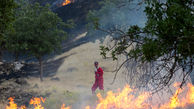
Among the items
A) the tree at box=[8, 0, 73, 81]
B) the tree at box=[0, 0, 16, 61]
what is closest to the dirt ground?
the tree at box=[8, 0, 73, 81]

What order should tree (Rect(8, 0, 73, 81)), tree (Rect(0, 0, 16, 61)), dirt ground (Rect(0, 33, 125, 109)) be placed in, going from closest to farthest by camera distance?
1. tree (Rect(0, 0, 16, 61))
2. dirt ground (Rect(0, 33, 125, 109))
3. tree (Rect(8, 0, 73, 81))

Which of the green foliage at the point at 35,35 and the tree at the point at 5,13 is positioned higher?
the green foliage at the point at 35,35

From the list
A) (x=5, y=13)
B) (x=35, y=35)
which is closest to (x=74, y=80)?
(x=35, y=35)

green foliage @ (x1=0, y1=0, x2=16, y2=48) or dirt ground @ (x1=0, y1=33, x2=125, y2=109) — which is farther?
dirt ground @ (x1=0, y1=33, x2=125, y2=109)

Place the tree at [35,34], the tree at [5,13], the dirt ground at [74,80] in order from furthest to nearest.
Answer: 1. the tree at [35,34]
2. the dirt ground at [74,80]
3. the tree at [5,13]

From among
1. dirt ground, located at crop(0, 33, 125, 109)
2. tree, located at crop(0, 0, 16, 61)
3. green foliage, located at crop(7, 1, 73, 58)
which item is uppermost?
green foliage, located at crop(7, 1, 73, 58)

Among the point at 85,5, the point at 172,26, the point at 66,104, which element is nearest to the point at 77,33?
the point at 85,5

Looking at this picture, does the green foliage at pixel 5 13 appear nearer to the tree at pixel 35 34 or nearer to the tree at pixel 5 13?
the tree at pixel 5 13

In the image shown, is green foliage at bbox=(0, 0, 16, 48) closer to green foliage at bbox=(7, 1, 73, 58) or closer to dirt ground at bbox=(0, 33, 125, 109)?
dirt ground at bbox=(0, 33, 125, 109)

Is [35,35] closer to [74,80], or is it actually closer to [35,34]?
[35,34]

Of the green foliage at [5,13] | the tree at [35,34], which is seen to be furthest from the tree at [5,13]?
the tree at [35,34]

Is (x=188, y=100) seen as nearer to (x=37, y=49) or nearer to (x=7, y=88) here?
(x=7, y=88)

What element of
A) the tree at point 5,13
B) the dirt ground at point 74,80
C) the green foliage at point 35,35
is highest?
the green foliage at point 35,35

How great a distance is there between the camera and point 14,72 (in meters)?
20.0
